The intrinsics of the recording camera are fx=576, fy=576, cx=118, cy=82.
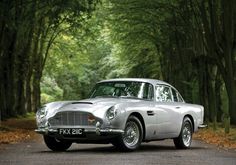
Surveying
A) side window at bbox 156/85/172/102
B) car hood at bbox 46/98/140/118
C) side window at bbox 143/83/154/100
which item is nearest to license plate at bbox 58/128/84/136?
car hood at bbox 46/98/140/118

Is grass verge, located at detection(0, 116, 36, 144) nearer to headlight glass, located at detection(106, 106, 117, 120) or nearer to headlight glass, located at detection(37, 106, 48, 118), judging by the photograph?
headlight glass, located at detection(37, 106, 48, 118)

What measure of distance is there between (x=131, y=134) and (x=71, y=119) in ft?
4.51

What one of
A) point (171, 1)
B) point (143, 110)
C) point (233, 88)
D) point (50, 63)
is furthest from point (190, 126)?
point (50, 63)

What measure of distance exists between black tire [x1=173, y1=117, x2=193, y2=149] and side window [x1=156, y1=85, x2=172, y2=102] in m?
0.86

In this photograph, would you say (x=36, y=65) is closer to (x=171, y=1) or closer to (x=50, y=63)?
(x=50, y=63)

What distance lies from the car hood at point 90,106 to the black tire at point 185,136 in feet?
7.70

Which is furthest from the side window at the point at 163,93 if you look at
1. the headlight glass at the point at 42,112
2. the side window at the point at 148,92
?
the headlight glass at the point at 42,112

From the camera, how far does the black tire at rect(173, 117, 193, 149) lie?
14.8 m

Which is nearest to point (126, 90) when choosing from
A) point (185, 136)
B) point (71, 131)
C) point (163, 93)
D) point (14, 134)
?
point (163, 93)

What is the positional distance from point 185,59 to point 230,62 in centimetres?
1008

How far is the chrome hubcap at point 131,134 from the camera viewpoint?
1254cm

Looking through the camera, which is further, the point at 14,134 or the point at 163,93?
the point at 14,134

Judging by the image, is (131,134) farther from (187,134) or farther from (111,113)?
(187,134)

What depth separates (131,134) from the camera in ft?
41.5
